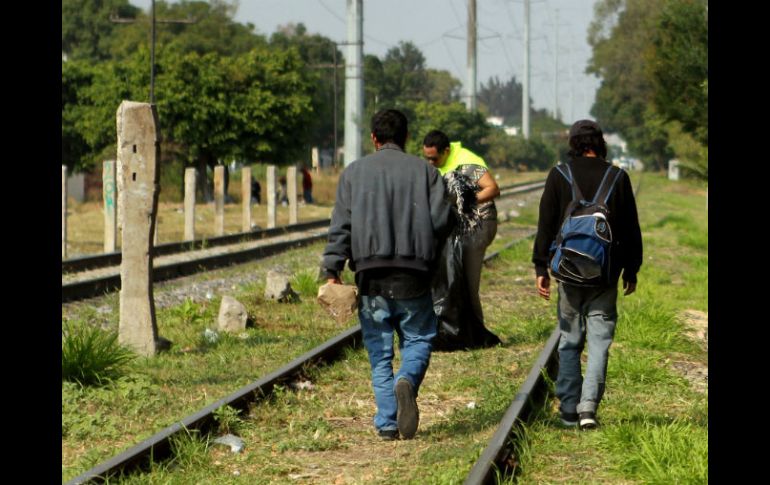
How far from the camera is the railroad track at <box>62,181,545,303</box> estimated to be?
16.4m

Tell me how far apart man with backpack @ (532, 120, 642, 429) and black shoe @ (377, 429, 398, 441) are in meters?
1.03


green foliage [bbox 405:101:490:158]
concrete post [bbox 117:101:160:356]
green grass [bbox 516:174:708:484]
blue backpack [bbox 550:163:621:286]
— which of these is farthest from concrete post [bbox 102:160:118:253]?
green foliage [bbox 405:101:490:158]

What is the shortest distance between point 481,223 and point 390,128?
10.7 feet

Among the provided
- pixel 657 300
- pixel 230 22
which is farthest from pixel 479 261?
pixel 230 22

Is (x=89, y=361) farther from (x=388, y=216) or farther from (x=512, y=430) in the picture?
(x=512, y=430)

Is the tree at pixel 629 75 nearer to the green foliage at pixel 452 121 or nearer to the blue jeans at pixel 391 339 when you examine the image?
the green foliage at pixel 452 121

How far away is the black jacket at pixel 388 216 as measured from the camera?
7.44 metres

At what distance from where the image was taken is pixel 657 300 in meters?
15.8

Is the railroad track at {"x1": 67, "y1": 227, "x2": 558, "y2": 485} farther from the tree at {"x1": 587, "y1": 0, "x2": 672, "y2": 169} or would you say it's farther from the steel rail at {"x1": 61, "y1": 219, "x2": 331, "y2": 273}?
the tree at {"x1": 587, "y1": 0, "x2": 672, "y2": 169}

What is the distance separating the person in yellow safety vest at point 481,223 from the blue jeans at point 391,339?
255 cm

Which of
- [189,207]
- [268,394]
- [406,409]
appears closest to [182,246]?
[189,207]

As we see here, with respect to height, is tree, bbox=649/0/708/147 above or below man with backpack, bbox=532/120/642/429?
above
